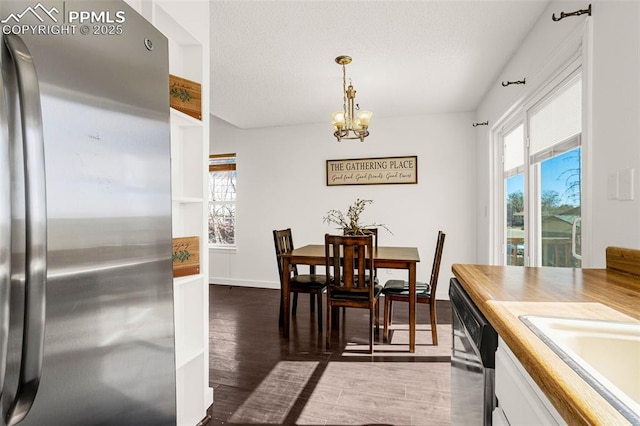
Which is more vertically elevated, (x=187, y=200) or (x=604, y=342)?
(x=187, y=200)

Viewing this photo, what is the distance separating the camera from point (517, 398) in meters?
0.74

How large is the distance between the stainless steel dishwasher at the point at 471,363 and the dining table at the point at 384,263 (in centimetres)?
159

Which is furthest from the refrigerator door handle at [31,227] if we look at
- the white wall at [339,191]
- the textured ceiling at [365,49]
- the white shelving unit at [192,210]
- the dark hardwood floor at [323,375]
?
the white wall at [339,191]

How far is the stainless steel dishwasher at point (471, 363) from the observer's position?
3.01 feet

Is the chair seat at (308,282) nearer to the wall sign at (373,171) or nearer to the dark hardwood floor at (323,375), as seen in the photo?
the dark hardwood floor at (323,375)

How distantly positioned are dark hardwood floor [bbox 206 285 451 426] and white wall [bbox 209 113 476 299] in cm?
147

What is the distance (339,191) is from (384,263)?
7.47 feet

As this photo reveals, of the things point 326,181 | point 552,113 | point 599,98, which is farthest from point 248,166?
point 599,98

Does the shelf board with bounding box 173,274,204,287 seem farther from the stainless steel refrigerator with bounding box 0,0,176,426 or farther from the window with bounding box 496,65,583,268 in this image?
the window with bounding box 496,65,583,268

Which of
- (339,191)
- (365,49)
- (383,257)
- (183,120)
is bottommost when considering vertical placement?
(383,257)

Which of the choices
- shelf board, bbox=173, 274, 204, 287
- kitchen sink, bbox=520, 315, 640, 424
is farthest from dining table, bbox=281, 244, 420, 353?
kitchen sink, bbox=520, 315, 640, 424

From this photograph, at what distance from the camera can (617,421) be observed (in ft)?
1.37

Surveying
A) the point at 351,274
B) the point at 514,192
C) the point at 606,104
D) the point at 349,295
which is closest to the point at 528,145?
the point at 514,192

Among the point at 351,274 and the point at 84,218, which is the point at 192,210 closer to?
the point at 84,218
